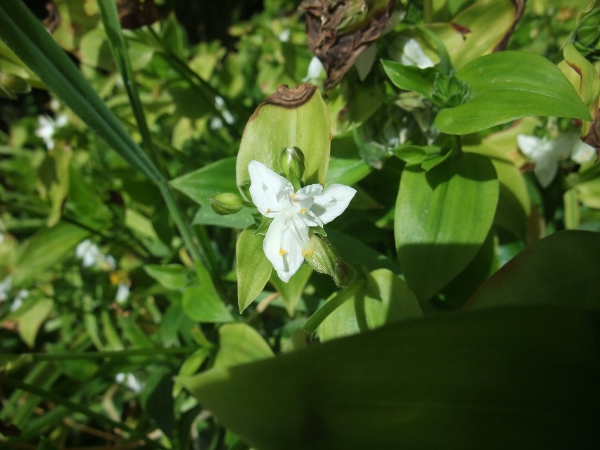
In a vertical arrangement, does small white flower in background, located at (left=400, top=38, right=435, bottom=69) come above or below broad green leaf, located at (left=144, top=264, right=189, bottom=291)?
above

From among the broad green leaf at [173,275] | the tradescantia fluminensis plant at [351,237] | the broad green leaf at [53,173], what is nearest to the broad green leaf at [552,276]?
the tradescantia fluminensis plant at [351,237]

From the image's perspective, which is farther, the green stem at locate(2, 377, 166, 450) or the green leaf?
the green stem at locate(2, 377, 166, 450)

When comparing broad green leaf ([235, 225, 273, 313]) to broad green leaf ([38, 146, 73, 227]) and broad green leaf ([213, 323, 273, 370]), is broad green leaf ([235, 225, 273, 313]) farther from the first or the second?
broad green leaf ([38, 146, 73, 227])

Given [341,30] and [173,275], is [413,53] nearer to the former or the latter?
[341,30]

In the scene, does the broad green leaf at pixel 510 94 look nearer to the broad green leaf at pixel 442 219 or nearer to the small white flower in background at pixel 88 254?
the broad green leaf at pixel 442 219

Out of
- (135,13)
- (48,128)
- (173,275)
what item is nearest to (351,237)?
(173,275)

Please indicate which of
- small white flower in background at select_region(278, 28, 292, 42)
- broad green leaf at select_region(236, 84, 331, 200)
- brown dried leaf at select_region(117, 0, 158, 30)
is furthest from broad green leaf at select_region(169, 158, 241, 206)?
small white flower in background at select_region(278, 28, 292, 42)
